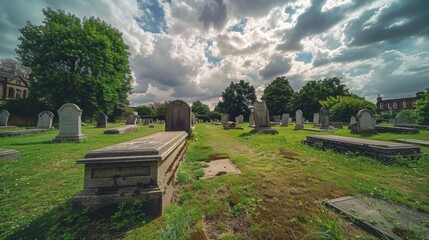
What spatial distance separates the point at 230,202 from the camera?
2537 mm

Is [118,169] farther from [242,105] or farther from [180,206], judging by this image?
[242,105]

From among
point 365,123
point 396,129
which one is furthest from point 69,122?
point 396,129

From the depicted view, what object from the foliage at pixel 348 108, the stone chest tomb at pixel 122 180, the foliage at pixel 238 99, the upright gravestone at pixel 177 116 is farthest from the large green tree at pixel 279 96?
Result: the stone chest tomb at pixel 122 180

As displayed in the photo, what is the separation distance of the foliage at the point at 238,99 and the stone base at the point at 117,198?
42.3 metres

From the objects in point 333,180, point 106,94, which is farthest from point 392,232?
point 106,94

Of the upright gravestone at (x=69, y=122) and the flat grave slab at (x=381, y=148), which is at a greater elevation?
the upright gravestone at (x=69, y=122)

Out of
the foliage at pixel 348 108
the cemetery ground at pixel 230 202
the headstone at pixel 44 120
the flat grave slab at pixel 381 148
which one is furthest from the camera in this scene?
the foliage at pixel 348 108

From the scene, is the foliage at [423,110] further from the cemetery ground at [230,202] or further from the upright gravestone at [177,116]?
the upright gravestone at [177,116]

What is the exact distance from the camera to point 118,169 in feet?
7.60

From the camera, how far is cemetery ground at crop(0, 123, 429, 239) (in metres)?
1.88

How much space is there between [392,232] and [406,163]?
412cm

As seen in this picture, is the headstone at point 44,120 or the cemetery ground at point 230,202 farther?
the headstone at point 44,120

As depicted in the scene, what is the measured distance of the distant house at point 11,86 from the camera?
109 ft

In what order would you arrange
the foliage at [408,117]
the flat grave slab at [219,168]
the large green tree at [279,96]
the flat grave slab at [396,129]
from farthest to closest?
the large green tree at [279,96], the foliage at [408,117], the flat grave slab at [396,129], the flat grave slab at [219,168]
